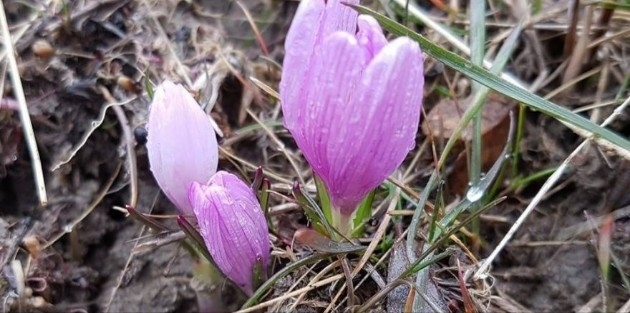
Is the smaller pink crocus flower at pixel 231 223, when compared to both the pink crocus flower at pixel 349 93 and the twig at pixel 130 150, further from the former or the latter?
the twig at pixel 130 150

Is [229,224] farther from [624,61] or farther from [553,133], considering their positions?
[624,61]

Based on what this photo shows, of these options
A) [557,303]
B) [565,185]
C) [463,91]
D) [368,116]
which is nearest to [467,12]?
[463,91]

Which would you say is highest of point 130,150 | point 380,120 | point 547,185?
point 380,120

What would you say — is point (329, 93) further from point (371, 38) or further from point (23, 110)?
point (23, 110)

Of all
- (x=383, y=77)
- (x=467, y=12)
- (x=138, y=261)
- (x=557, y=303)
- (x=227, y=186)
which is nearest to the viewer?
(x=383, y=77)

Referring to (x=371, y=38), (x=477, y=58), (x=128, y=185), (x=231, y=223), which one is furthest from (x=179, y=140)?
(x=477, y=58)

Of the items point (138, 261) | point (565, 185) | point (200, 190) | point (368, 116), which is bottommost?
point (138, 261)
